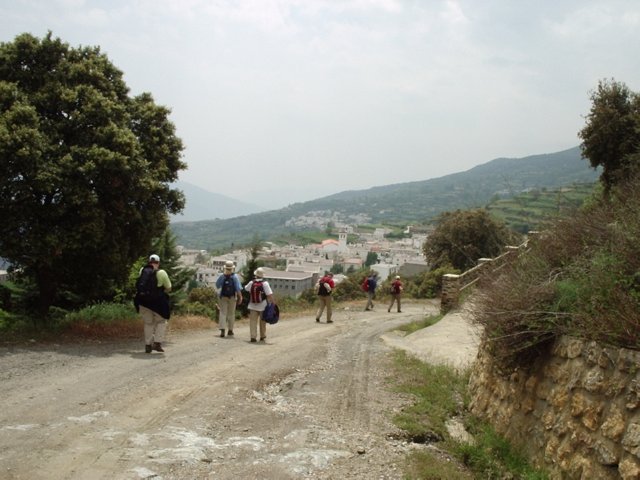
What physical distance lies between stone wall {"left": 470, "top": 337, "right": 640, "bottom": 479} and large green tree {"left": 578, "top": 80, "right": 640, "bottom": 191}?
17461 mm

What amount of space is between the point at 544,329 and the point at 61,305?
1512 centimetres

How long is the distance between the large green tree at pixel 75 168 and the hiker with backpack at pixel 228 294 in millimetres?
1995

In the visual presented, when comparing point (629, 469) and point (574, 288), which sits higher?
point (574, 288)

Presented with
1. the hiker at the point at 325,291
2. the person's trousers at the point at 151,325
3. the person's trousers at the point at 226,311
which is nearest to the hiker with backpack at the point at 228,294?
the person's trousers at the point at 226,311

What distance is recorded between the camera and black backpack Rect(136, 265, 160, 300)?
33.4 feet

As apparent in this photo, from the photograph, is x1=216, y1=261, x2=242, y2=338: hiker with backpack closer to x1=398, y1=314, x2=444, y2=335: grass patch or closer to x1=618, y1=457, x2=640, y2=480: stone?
x1=398, y1=314, x2=444, y2=335: grass patch

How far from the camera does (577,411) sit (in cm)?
501

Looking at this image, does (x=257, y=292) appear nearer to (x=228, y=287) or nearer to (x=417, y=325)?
(x=228, y=287)

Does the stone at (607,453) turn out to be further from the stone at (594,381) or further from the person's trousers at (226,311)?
the person's trousers at (226,311)

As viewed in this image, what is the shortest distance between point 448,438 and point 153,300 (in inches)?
232

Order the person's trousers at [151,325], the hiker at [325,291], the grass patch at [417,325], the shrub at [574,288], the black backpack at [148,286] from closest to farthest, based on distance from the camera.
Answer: the shrub at [574,288] < the black backpack at [148,286] < the person's trousers at [151,325] < the grass patch at [417,325] < the hiker at [325,291]

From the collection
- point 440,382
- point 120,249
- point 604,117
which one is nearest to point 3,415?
point 440,382

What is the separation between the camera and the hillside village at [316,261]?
9212cm

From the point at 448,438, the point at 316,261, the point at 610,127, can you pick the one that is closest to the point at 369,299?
the point at 610,127
